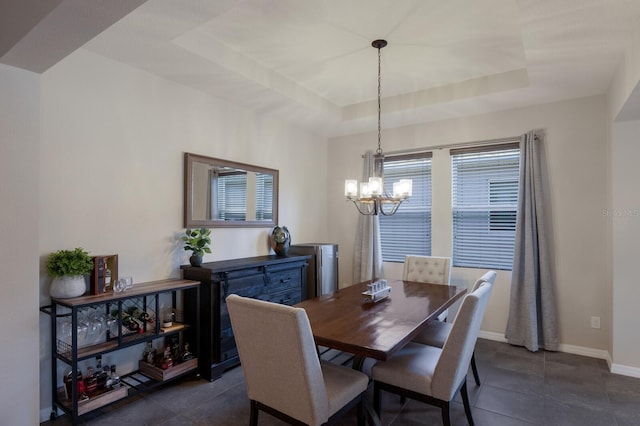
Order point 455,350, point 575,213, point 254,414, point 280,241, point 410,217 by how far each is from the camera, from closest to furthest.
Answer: point 455,350 → point 254,414 → point 575,213 → point 280,241 → point 410,217

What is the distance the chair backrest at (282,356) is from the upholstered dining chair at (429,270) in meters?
2.40

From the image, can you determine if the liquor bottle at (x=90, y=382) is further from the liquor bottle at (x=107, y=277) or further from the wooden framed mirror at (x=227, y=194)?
the wooden framed mirror at (x=227, y=194)

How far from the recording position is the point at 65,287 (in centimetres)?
233

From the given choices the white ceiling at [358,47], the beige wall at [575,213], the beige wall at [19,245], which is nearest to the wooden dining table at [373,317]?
the beige wall at [575,213]

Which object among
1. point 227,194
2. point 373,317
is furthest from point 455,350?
point 227,194

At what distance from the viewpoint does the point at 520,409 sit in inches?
100

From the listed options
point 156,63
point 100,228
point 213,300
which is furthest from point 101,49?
point 213,300

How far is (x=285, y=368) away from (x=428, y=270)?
2.56m

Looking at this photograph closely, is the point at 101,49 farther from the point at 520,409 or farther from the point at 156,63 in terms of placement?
the point at 520,409

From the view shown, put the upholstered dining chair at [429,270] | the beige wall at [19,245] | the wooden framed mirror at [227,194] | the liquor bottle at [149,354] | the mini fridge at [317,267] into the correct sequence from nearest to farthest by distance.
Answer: the beige wall at [19,245] → the liquor bottle at [149,354] → the wooden framed mirror at [227,194] → the upholstered dining chair at [429,270] → the mini fridge at [317,267]

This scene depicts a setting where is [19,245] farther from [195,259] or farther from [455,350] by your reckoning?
[455,350]

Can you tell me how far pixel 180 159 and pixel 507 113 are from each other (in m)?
3.57

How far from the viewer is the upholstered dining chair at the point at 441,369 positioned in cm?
190

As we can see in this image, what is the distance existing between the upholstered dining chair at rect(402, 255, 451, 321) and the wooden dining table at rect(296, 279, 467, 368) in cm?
49
